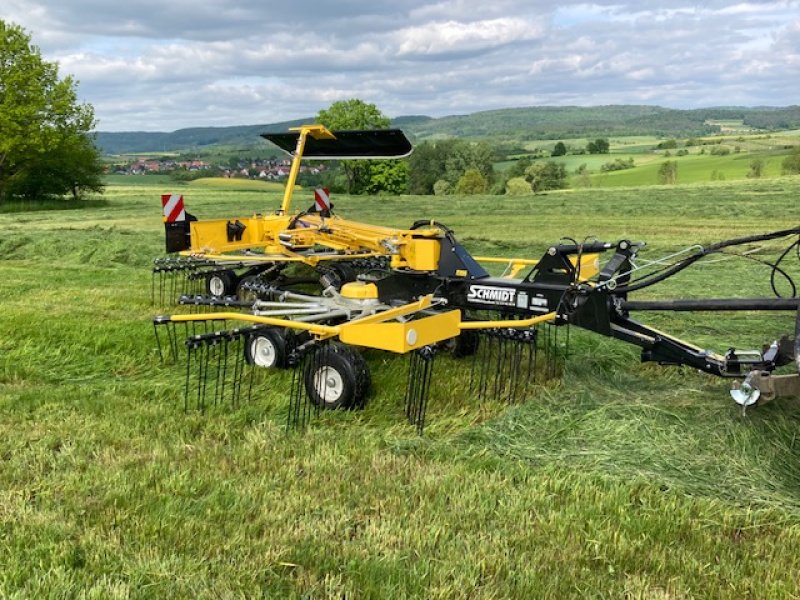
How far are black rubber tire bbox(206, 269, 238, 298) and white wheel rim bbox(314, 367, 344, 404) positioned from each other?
4.79 m

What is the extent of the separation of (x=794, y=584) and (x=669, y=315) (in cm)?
495

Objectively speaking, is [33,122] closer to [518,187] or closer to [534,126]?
[518,187]

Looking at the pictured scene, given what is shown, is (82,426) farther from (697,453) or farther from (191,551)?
(697,453)

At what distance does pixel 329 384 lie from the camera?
5.11 m

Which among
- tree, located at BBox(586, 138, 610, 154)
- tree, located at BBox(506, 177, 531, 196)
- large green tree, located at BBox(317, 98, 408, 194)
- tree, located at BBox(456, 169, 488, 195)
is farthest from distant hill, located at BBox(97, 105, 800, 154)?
tree, located at BBox(506, 177, 531, 196)

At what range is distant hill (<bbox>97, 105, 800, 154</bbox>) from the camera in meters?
96.9

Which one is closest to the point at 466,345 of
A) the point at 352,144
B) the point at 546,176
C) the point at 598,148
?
the point at 352,144

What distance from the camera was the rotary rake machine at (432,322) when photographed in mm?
4363

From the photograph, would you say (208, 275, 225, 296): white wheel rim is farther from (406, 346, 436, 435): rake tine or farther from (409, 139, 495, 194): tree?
(409, 139, 495, 194): tree

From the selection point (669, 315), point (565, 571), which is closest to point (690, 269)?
point (669, 315)

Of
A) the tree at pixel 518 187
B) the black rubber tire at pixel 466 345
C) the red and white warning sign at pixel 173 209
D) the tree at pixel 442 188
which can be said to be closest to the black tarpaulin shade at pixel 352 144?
the red and white warning sign at pixel 173 209

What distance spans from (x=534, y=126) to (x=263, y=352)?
133666 millimetres

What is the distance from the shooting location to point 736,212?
17.3 m

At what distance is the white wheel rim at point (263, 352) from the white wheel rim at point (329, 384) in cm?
91
